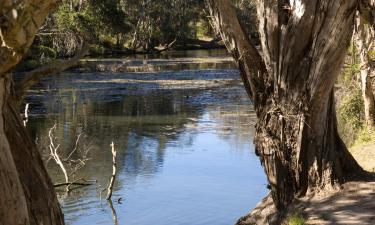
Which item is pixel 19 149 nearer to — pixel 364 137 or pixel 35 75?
pixel 35 75

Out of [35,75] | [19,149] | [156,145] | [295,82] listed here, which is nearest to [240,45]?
[295,82]

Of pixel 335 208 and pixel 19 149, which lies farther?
pixel 335 208

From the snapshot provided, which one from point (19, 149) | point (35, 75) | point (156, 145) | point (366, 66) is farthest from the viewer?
point (156, 145)

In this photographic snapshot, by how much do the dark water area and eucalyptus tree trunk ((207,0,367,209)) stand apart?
9.79 ft

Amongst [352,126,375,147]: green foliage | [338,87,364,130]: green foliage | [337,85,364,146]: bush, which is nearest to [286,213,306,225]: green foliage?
[352,126,375,147]: green foliage

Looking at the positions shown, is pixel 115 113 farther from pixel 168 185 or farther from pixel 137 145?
pixel 168 185

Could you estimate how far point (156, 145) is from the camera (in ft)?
54.0

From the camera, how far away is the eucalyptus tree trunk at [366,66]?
12727 mm

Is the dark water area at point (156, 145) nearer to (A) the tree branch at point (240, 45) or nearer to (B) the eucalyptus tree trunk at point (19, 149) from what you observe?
(A) the tree branch at point (240, 45)

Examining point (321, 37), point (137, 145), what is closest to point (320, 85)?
point (321, 37)

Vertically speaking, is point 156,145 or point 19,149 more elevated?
point 19,149

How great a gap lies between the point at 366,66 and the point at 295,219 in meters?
6.32

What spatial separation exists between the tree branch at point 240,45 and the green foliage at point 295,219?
56.0 inches

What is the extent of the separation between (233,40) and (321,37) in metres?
1.03
